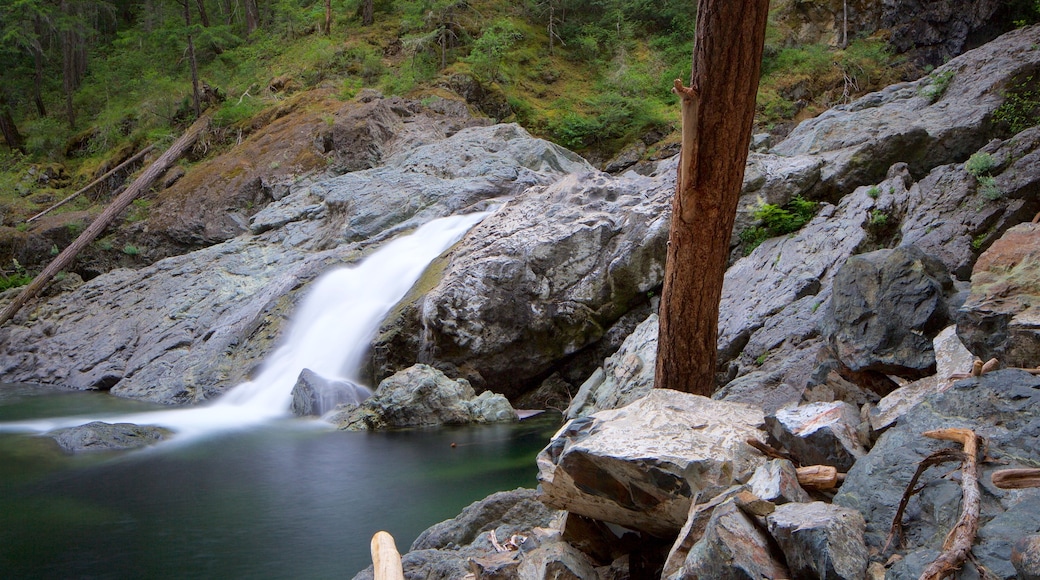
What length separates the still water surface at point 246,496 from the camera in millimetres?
5406

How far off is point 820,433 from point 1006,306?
118cm

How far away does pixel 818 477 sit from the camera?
296cm

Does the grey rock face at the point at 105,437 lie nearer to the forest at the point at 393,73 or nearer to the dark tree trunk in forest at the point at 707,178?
the dark tree trunk in forest at the point at 707,178

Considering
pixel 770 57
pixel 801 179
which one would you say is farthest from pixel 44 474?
pixel 770 57

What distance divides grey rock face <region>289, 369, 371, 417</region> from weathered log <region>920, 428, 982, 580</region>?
8.67 m

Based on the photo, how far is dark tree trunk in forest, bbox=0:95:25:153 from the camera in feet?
81.5

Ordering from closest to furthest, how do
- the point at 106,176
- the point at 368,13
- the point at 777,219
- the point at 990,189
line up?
the point at 990,189, the point at 777,219, the point at 106,176, the point at 368,13

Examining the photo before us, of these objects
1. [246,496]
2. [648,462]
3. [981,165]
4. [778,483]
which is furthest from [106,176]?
[778,483]

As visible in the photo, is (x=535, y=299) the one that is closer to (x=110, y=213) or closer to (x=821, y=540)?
(x=821, y=540)

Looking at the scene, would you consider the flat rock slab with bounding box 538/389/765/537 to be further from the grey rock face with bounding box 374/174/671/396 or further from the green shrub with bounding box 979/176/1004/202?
the grey rock face with bounding box 374/174/671/396

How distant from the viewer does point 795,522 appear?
2.45 meters

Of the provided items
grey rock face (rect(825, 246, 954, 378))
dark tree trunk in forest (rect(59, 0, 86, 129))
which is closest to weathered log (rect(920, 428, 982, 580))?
grey rock face (rect(825, 246, 954, 378))

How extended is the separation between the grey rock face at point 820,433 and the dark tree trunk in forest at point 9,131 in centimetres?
2907

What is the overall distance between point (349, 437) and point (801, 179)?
A: 7232 mm
